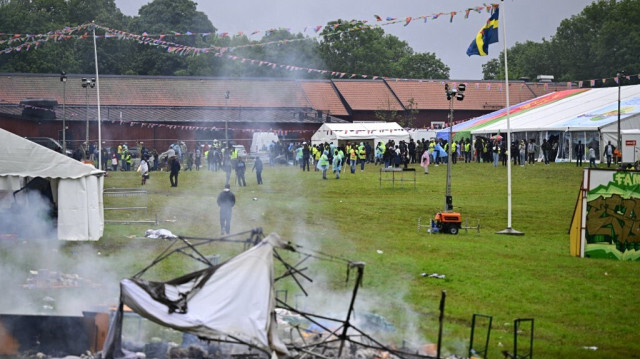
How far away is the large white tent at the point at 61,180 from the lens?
24.0 m

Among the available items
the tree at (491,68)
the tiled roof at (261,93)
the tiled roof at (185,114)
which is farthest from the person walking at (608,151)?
the tree at (491,68)

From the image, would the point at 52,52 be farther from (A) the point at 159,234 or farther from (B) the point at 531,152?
(A) the point at 159,234

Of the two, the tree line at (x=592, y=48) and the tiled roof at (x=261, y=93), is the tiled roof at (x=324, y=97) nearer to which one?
the tiled roof at (x=261, y=93)

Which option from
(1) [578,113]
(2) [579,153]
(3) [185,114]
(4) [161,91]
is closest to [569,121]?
(1) [578,113]

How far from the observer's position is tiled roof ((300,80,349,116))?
75438mm

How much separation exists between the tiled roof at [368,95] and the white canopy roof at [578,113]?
58.2 feet

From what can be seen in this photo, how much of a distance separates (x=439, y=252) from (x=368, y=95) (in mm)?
55455

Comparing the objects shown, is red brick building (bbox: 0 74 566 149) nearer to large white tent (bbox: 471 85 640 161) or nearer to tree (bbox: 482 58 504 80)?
large white tent (bbox: 471 85 640 161)

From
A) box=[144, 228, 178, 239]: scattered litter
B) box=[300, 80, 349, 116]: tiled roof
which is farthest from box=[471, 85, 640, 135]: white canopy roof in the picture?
box=[144, 228, 178, 239]: scattered litter

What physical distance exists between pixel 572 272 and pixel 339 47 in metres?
49.8

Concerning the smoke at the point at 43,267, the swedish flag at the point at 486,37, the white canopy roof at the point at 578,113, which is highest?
the swedish flag at the point at 486,37

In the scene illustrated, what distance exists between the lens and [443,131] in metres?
62.5

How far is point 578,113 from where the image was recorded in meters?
55.7

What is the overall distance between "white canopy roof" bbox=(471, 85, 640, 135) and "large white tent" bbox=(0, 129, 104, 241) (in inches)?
1358
